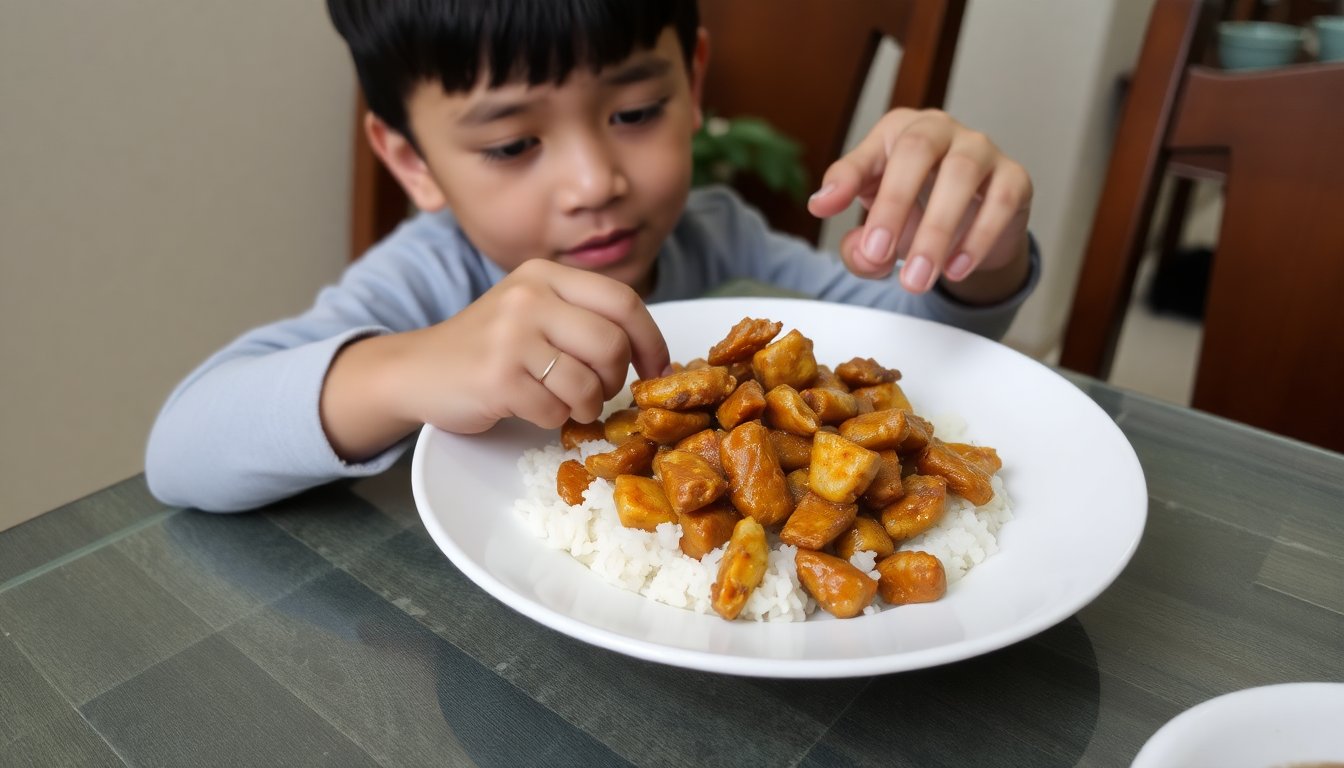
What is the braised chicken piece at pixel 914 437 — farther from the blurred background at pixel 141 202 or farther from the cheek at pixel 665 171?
the blurred background at pixel 141 202

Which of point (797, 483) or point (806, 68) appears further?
point (806, 68)

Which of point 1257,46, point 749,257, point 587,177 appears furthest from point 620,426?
point 1257,46

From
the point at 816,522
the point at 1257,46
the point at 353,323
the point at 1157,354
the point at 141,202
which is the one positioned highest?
the point at 1257,46

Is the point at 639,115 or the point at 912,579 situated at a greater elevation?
the point at 639,115

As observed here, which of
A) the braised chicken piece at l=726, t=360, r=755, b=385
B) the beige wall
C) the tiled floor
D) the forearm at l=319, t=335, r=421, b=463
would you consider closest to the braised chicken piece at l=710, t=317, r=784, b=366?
the braised chicken piece at l=726, t=360, r=755, b=385

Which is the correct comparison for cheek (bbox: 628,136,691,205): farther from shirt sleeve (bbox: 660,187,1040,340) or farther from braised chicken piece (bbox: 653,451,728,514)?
braised chicken piece (bbox: 653,451,728,514)

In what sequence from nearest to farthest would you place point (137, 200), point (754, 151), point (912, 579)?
point (912, 579)
point (137, 200)
point (754, 151)

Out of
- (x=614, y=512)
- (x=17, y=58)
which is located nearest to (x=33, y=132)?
(x=17, y=58)

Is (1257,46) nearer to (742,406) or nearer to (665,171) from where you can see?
(665,171)
